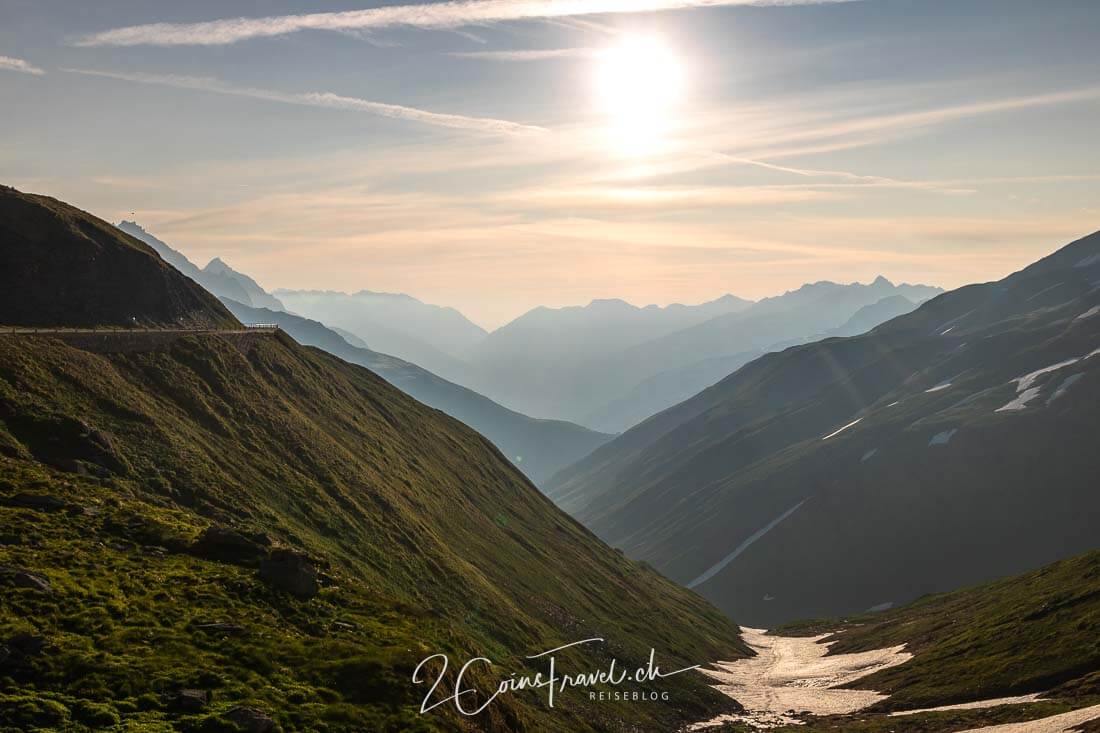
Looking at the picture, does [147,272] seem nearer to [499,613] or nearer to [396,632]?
[499,613]

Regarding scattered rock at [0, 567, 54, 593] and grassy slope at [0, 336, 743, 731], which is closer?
grassy slope at [0, 336, 743, 731]

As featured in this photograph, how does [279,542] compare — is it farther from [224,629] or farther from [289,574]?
[224,629]

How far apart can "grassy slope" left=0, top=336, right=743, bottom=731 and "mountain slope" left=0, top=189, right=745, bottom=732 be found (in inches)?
8.7

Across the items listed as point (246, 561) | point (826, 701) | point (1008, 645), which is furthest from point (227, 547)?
point (1008, 645)

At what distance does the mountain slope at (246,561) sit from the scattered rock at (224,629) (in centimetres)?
12

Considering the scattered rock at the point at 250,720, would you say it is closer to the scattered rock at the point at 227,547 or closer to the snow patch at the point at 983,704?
the scattered rock at the point at 227,547

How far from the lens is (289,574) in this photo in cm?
4791

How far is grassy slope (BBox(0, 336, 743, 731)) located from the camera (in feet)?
118

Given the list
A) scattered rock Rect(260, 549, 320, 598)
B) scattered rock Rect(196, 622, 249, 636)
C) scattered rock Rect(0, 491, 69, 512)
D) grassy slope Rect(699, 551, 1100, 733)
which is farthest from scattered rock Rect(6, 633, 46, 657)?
grassy slope Rect(699, 551, 1100, 733)

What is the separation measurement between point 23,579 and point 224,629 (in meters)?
10.0

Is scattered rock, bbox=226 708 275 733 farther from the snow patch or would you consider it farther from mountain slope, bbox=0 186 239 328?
the snow patch

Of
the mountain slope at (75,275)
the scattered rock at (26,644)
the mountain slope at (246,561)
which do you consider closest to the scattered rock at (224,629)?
the mountain slope at (246,561)

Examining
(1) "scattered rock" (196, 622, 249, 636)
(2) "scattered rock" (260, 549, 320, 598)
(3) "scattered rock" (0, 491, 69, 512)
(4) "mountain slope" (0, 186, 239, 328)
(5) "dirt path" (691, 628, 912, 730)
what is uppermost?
(4) "mountain slope" (0, 186, 239, 328)

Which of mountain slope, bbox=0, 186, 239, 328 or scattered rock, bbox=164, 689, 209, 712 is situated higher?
mountain slope, bbox=0, 186, 239, 328
